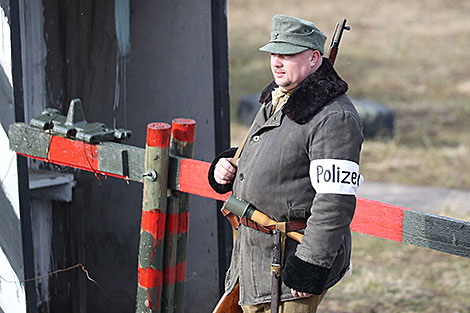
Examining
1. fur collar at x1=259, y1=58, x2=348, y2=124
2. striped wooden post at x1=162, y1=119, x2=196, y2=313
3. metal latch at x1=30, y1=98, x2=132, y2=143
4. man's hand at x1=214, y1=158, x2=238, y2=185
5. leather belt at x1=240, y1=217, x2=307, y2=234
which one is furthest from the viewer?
metal latch at x1=30, y1=98, x2=132, y2=143

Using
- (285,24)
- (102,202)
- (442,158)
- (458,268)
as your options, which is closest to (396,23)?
(442,158)

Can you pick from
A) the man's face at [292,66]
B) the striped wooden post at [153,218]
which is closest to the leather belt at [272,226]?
the man's face at [292,66]

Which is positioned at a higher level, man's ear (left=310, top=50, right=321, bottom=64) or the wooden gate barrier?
man's ear (left=310, top=50, right=321, bottom=64)

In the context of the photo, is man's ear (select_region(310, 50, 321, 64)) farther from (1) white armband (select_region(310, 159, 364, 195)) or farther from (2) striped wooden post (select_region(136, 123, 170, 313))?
(2) striped wooden post (select_region(136, 123, 170, 313))

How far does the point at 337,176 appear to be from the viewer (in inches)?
92.7

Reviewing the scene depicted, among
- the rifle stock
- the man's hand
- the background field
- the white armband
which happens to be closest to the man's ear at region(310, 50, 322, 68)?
the white armband

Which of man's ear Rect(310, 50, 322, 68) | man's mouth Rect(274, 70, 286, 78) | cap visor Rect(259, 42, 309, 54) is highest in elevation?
cap visor Rect(259, 42, 309, 54)

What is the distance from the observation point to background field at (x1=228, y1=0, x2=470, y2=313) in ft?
18.5

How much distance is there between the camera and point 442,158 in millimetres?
9453

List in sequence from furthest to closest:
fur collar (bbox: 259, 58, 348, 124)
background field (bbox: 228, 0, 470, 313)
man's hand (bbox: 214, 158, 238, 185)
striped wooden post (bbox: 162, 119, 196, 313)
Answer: background field (bbox: 228, 0, 470, 313) → striped wooden post (bbox: 162, 119, 196, 313) → man's hand (bbox: 214, 158, 238, 185) → fur collar (bbox: 259, 58, 348, 124)

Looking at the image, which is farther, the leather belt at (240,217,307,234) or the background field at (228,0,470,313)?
the background field at (228,0,470,313)

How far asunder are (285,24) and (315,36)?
0.38ft

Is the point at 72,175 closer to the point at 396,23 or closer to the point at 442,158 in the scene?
the point at 442,158

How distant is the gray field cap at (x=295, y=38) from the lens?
248 centimetres
